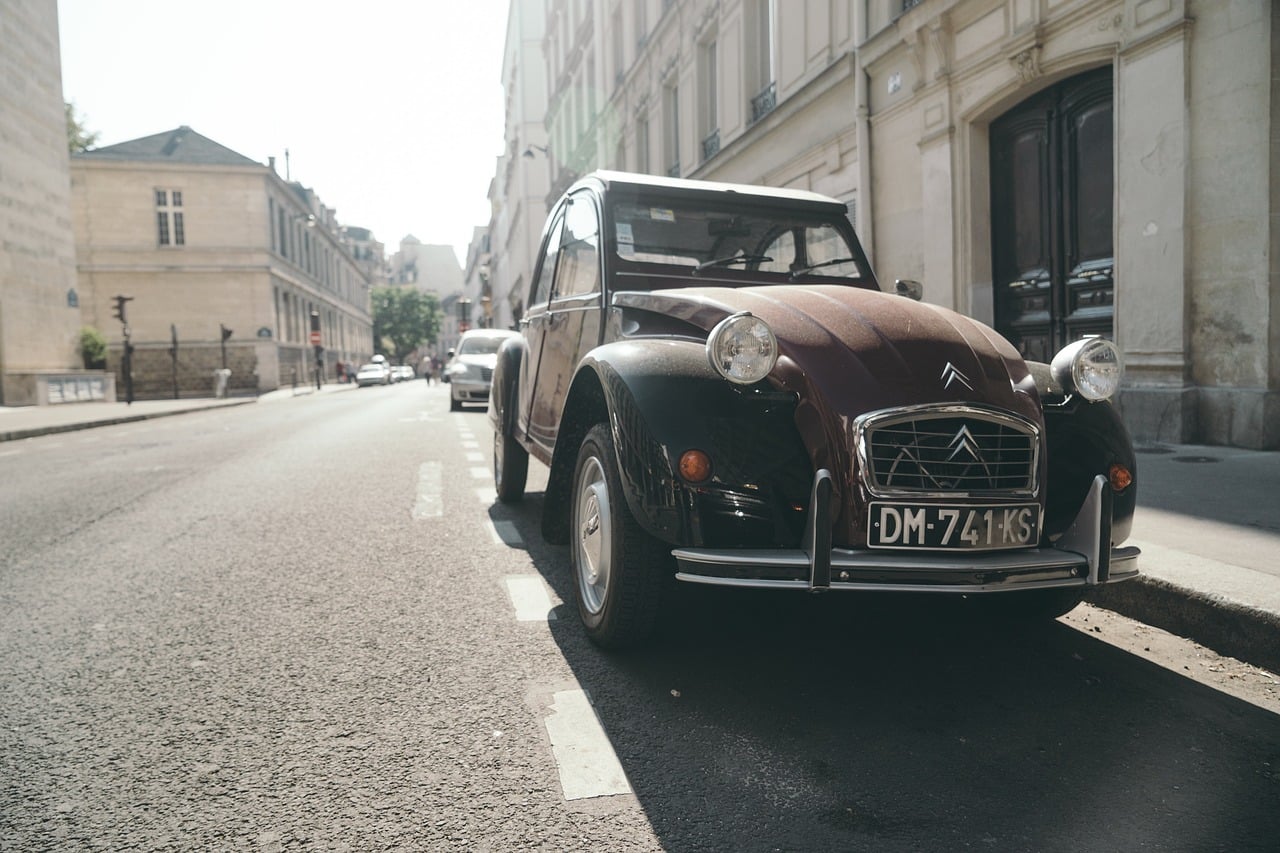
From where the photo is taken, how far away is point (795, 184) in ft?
48.0

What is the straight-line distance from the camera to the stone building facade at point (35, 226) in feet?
85.4

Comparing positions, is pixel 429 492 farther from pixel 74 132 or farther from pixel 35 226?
pixel 74 132

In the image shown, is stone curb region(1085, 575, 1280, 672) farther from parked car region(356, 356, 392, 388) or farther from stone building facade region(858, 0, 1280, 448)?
parked car region(356, 356, 392, 388)

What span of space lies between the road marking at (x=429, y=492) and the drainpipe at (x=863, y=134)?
666 cm

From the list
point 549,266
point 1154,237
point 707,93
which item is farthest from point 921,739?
point 707,93

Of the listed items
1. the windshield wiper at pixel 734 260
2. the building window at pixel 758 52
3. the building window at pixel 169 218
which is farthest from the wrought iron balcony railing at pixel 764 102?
the building window at pixel 169 218

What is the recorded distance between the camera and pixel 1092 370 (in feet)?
10.2

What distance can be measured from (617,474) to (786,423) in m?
0.58

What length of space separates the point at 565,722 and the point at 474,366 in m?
16.4

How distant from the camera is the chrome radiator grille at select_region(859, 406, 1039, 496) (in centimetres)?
263

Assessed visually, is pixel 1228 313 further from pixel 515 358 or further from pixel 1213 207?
pixel 515 358

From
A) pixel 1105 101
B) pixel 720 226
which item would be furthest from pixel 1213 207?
pixel 720 226

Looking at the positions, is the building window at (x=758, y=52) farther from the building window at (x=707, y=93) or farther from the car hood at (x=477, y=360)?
the car hood at (x=477, y=360)

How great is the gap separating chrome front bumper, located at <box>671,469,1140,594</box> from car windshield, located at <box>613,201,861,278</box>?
2.03 meters
